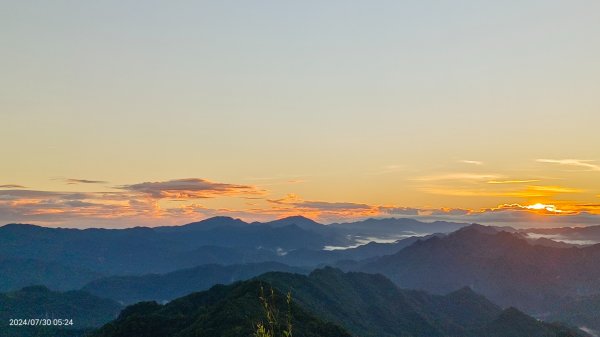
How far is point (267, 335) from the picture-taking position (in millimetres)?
16172

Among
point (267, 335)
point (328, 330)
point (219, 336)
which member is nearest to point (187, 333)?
point (219, 336)

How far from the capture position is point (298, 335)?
18362cm

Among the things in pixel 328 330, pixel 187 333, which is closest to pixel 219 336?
pixel 187 333

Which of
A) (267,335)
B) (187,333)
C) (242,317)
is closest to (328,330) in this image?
(242,317)

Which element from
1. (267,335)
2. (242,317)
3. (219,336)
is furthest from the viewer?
(242,317)

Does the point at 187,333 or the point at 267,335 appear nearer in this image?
the point at 267,335

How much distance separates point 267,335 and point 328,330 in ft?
640

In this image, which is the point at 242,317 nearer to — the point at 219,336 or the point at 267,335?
the point at 219,336

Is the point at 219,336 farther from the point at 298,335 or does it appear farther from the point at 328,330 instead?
the point at 328,330

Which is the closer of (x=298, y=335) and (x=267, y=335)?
(x=267, y=335)

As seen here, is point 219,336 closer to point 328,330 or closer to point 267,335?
point 328,330

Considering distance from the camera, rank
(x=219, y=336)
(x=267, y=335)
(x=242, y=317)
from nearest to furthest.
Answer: (x=267, y=335) → (x=219, y=336) → (x=242, y=317)

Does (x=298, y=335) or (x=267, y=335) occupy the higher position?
(x=267, y=335)

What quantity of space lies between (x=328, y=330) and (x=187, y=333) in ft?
194
